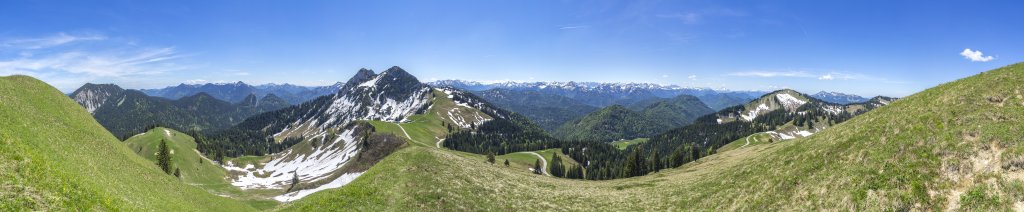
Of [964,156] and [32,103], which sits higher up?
[32,103]

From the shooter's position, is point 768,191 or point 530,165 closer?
point 768,191

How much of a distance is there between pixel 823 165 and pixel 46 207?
52530 mm

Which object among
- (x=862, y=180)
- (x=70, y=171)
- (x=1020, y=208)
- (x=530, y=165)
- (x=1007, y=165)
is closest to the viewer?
(x=1020, y=208)

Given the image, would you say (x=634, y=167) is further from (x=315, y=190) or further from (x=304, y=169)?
(x=304, y=169)

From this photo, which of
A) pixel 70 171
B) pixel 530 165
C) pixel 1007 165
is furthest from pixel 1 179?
pixel 530 165

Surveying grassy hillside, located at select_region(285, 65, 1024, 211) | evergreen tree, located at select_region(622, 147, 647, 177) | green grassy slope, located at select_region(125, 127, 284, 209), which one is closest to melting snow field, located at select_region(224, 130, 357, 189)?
green grassy slope, located at select_region(125, 127, 284, 209)

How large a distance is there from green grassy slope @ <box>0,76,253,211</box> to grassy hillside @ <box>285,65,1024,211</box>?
13.3 meters

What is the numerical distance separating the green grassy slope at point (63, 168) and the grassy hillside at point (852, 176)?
43.6 feet

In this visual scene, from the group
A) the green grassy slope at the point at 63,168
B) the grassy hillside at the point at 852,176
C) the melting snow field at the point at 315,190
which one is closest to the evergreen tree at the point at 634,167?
the grassy hillside at the point at 852,176

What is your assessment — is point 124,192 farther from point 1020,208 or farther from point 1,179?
point 1020,208

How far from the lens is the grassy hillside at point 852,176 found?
27906 mm

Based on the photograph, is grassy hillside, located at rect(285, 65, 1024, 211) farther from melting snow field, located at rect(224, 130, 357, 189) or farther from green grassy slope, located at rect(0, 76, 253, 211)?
melting snow field, located at rect(224, 130, 357, 189)

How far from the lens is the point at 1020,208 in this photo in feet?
77.5

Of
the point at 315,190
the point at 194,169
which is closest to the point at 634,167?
the point at 315,190
